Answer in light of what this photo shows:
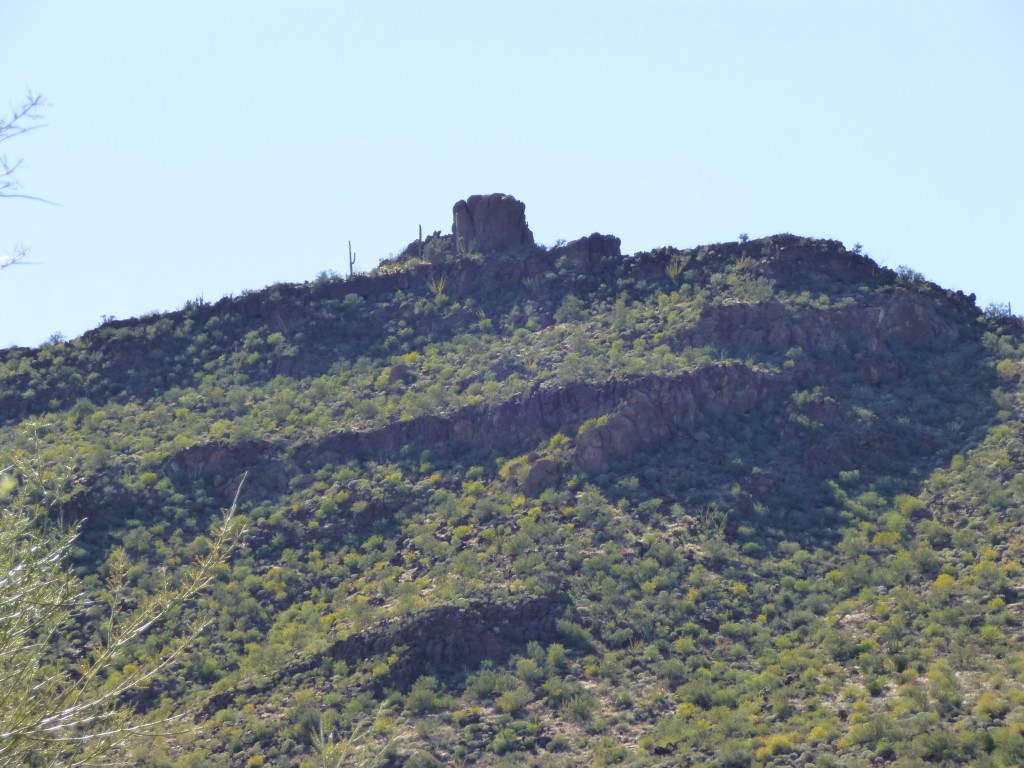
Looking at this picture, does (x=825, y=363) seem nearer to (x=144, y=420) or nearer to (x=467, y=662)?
(x=467, y=662)

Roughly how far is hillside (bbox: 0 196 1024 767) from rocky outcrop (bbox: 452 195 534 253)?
0.11m

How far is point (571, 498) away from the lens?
1303 inches

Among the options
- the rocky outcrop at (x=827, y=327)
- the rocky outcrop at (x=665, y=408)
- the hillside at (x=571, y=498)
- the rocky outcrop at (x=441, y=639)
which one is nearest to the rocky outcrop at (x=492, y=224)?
the hillside at (x=571, y=498)

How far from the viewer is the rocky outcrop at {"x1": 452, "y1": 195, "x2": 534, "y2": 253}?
4666 centimetres

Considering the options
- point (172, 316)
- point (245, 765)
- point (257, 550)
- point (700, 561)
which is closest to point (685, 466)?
point (700, 561)

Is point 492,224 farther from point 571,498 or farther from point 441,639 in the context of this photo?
point 441,639

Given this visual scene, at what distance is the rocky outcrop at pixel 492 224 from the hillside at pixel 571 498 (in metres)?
0.11

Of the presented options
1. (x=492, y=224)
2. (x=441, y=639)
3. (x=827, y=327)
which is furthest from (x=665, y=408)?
(x=492, y=224)

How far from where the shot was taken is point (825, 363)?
3716 centimetres

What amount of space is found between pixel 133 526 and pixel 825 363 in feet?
63.4

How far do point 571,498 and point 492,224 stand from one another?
1623cm

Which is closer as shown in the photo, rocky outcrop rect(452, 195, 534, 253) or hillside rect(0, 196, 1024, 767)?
hillside rect(0, 196, 1024, 767)

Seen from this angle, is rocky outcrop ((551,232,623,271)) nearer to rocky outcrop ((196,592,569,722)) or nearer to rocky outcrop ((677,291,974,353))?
rocky outcrop ((677,291,974,353))

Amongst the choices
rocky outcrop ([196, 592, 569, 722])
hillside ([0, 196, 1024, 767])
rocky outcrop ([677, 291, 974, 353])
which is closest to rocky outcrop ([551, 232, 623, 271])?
hillside ([0, 196, 1024, 767])
